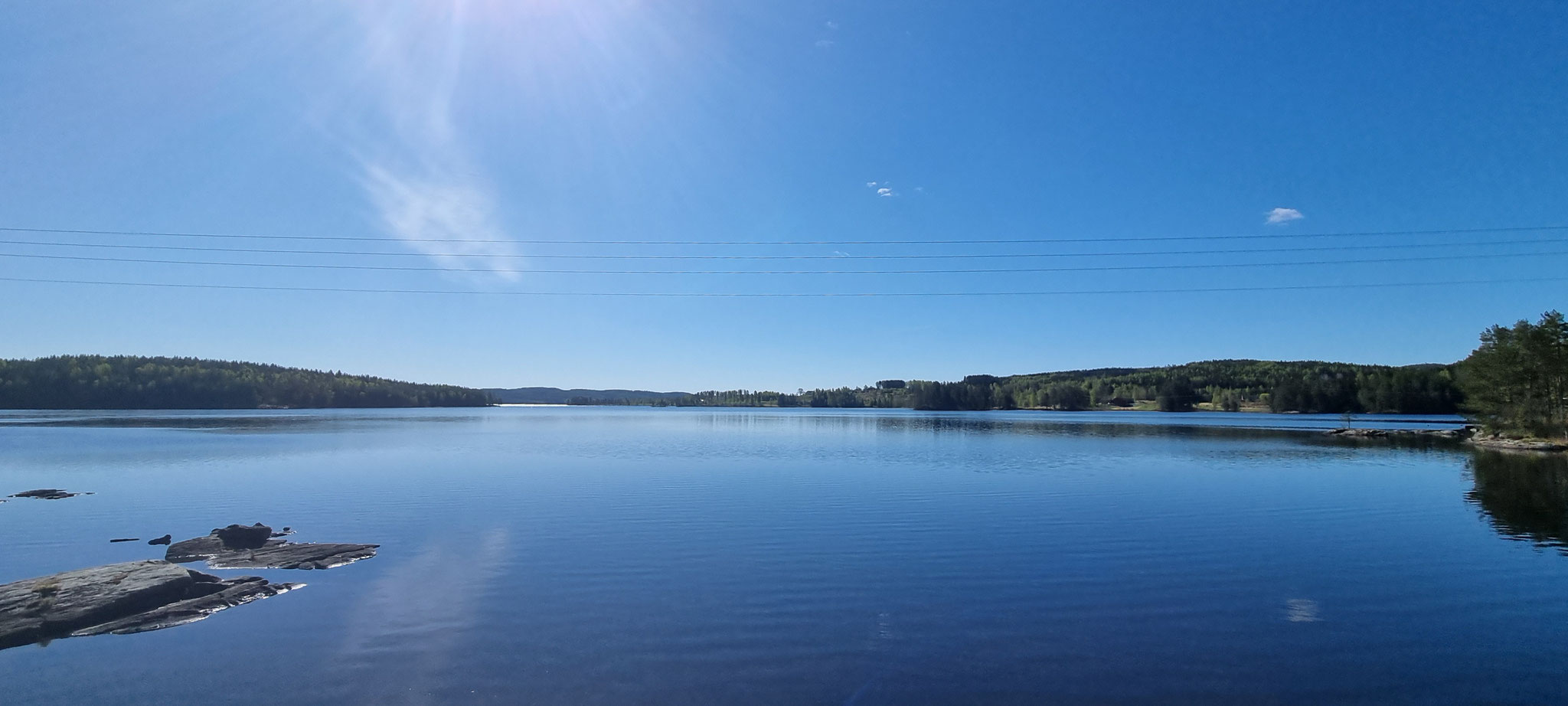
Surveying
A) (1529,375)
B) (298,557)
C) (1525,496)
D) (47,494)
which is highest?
(1529,375)

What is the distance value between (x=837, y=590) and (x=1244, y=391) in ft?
568

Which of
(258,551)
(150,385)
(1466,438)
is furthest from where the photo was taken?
(150,385)

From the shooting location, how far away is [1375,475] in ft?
114

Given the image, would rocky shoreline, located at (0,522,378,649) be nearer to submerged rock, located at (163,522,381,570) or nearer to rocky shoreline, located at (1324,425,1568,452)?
submerged rock, located at (163,522,381,570)

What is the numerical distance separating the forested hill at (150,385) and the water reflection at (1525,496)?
171113 mm

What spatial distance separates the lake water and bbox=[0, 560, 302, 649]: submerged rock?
54 centimetres

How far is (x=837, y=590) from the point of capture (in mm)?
13570

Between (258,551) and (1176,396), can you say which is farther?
(1176,396)

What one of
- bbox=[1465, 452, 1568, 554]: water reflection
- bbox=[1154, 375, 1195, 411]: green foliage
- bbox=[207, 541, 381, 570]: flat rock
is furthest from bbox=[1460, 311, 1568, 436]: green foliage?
→ bbox=[1154, 375, 1195, 411]: green foliage

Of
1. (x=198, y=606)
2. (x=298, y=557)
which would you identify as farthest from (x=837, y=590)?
(x=298, y=557)

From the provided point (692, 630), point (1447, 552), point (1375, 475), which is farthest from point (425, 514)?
point (1375, 475)

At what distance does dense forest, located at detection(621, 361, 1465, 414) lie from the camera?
124875 millimetres

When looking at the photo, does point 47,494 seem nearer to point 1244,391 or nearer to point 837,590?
point 837,590

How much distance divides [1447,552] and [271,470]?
41.9m
